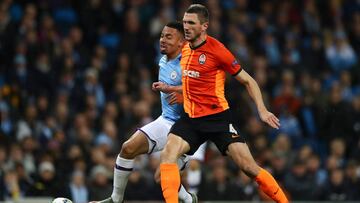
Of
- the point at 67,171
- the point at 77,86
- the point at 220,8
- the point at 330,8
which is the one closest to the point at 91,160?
the point at 67,171

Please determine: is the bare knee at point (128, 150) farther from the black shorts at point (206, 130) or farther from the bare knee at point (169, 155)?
the bare knee at point (169, 155)

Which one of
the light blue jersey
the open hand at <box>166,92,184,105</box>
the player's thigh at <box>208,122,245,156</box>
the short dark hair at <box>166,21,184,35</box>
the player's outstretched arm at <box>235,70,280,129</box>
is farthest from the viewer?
the short dark hair at <box>166,21,184,35</box>

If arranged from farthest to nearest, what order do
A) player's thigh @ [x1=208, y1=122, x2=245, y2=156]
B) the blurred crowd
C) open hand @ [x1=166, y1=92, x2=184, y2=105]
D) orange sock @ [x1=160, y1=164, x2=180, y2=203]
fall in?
the blurred crowd < open hand @ [x1=166, y1=92, x2=184, y2=105] < player's thigh @ [x1=208, y1=122, x2=245, y2=156] < orange sock @ [x1=160, y1=164, x2=180, y2=203]

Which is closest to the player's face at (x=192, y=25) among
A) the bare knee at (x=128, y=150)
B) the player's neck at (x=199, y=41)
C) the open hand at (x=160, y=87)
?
the player's neck at (x=199, y=41)

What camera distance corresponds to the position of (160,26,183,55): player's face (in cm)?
1295

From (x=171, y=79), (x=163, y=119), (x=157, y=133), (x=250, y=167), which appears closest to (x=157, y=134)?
(x=157, y=133)

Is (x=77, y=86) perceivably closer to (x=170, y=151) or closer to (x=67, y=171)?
(x=67, y=171)

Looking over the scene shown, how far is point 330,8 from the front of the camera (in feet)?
78.2

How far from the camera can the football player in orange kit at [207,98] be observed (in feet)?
39.8

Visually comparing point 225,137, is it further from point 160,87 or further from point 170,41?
point 170,41

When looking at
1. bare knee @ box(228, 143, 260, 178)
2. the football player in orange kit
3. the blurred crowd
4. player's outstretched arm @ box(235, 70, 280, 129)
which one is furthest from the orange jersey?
the blurred crowd

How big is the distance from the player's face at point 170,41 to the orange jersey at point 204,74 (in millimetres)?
684

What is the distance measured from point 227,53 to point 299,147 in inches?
330

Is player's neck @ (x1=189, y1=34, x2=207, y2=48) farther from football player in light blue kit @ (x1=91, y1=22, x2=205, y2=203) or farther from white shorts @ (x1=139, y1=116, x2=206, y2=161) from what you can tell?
white shorts @ (x1=139, y1=116, x2=206, y2=161)
